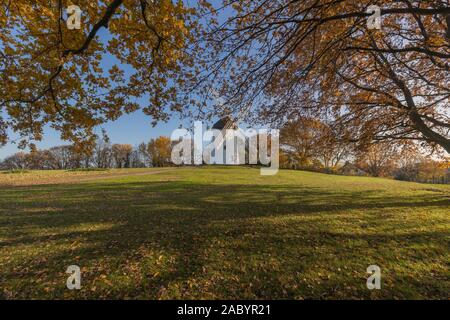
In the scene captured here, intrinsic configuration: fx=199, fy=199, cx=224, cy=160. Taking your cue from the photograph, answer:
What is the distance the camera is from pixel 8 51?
608cm

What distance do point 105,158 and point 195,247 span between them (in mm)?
79300

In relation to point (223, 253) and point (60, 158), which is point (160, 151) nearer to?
point (60, 158)

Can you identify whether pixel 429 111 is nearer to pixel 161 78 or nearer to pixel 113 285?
pixel 161 78

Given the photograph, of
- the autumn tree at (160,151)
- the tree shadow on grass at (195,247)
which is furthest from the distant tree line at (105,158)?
the tree shadow on grass at (195,247)

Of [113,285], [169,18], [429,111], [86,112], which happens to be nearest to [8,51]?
[86,112]

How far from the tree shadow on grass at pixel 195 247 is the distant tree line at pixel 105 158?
62.8 m

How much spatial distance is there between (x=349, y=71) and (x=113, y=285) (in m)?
10.9

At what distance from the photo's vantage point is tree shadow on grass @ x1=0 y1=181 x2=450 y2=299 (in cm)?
356

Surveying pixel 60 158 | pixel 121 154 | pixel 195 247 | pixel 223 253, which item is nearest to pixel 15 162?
pixel 60 158

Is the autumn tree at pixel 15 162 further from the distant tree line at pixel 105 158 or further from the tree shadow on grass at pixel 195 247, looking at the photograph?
the tree shadow on grass at pixel 195 247

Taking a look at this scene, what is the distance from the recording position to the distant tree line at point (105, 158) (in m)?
64.5

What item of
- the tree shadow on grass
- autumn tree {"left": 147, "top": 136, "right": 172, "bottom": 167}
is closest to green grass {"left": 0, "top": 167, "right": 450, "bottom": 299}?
the tree shadow on grass

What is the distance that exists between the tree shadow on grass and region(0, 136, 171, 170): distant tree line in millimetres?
62820

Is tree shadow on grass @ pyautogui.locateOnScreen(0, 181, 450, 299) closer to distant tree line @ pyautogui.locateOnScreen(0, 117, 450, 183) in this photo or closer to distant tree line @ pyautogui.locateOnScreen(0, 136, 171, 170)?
distant tree line @ pyautogui.locateOnScreen(0, 117, 450, 183)
